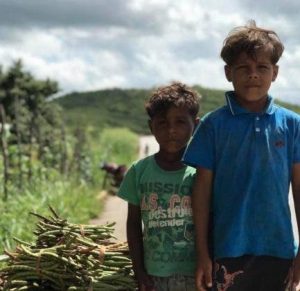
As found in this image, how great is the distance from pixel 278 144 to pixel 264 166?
0.11 m

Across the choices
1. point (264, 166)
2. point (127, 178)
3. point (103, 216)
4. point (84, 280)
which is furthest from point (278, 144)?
point (103, 216)

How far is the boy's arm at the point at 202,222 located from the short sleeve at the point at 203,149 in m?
0.03

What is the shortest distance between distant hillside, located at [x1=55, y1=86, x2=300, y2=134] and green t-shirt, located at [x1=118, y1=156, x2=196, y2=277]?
59.8 metres

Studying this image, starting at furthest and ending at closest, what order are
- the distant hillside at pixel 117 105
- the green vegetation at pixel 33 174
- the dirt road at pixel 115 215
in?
the distant hillside at pixel 117 105
the dirt road at pixel 115 215
the green vegetation at pixel 33 174

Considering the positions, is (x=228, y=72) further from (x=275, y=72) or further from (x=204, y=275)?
(x=204, y=275)

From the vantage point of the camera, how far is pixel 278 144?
292 cm

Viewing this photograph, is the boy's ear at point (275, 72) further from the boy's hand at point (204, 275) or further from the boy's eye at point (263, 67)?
the boy's hand at point (204, 275)

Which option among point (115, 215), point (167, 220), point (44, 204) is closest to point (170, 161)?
point (167, 220)

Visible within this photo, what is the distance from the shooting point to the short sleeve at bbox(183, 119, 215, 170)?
294 centimetres

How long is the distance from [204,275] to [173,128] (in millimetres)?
658

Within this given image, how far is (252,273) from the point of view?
2.96m

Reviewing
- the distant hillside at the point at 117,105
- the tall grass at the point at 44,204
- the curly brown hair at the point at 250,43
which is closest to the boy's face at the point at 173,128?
the curly brown hair at the point at 250,43

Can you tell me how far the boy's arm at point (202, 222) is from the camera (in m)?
2.94

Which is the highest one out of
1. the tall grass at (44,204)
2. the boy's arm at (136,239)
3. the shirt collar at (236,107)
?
the shirt collar at (236,107)
